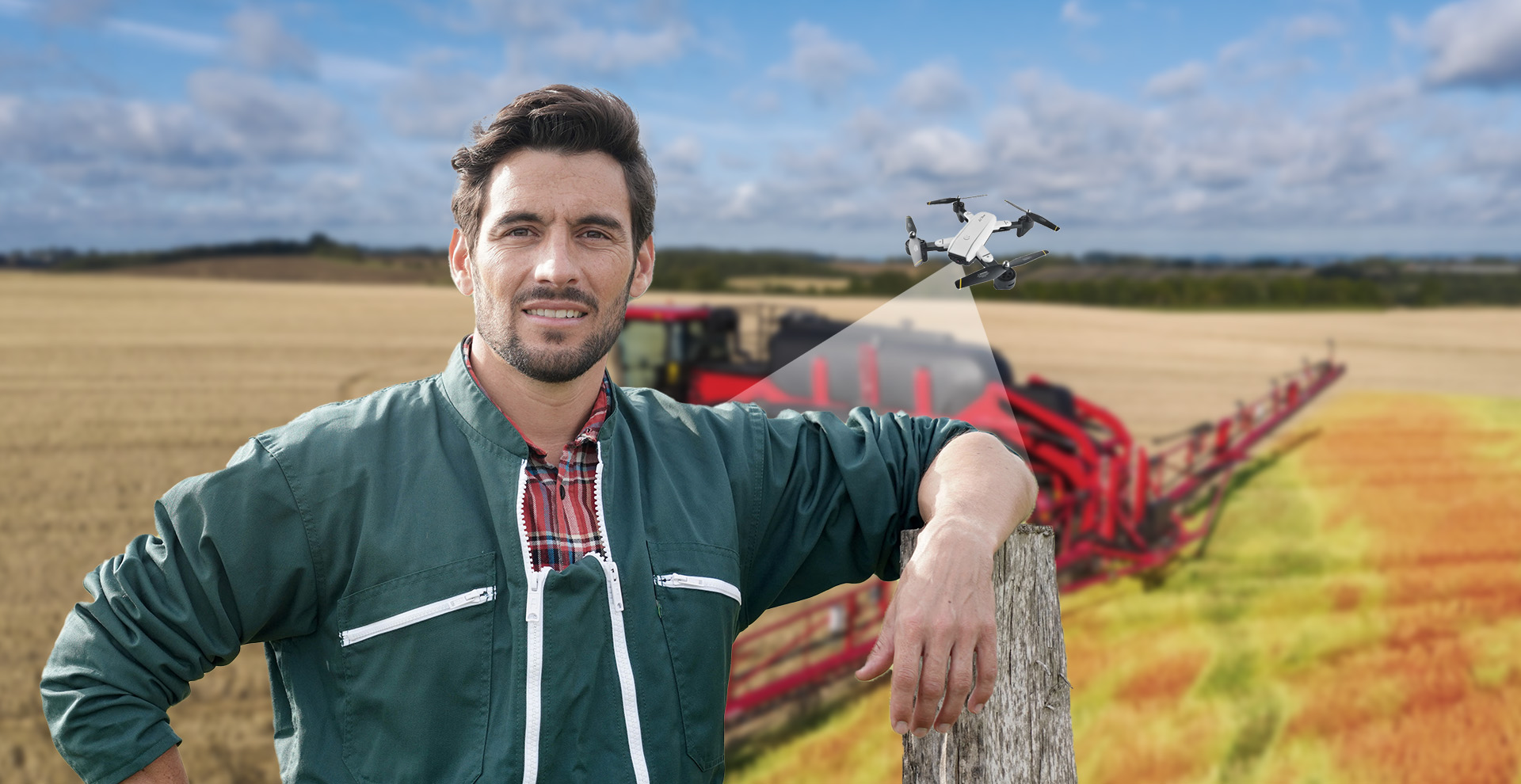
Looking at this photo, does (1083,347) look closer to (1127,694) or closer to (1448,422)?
(1448,422)

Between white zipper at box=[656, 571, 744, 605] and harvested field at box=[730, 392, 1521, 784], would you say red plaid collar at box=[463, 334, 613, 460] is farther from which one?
harvested field at box=[730, 392, 1521, 784]

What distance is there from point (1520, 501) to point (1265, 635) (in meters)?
4.99

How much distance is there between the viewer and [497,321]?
1.54 m

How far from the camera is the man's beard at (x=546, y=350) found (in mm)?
1521

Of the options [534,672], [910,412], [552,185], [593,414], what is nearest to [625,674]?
[534,672]

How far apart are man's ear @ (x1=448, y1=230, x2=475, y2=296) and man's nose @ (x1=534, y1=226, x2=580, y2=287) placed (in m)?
0.21

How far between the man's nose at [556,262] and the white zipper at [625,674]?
46cm

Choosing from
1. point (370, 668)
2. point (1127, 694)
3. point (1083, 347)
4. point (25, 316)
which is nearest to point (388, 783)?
point (370, 668)

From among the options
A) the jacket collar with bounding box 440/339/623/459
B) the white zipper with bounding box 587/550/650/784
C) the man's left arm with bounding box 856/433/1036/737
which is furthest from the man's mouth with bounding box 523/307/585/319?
the man's left arm with bounding box 856/433/1036/737

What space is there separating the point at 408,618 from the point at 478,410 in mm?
355

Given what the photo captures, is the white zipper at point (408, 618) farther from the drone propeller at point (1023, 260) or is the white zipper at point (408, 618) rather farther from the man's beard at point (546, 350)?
the drone propeller at point (1023, 260)

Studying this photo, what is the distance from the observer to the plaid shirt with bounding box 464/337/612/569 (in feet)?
4.81

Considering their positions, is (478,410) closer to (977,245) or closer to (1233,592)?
(977,245)

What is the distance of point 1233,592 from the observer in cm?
732
